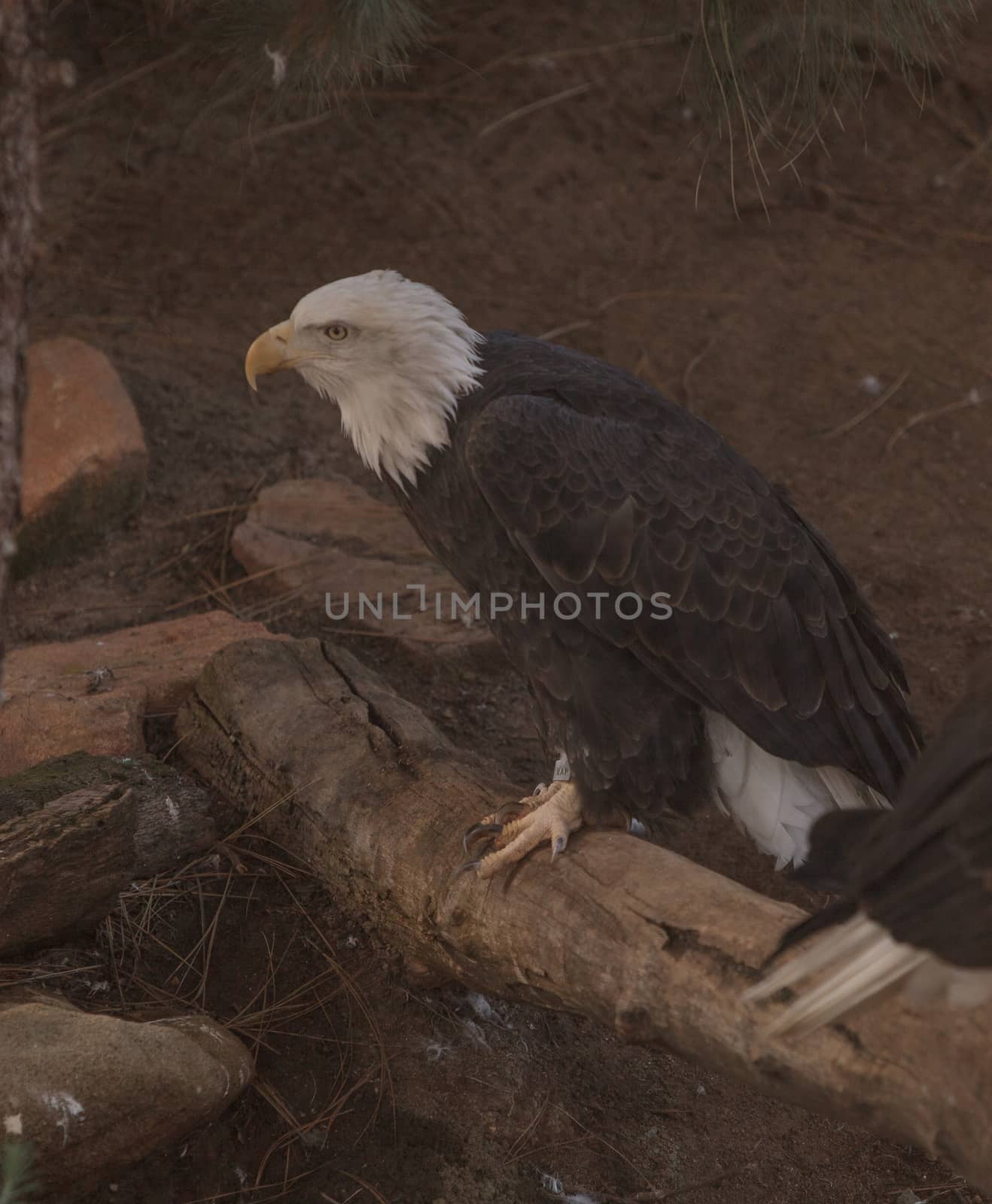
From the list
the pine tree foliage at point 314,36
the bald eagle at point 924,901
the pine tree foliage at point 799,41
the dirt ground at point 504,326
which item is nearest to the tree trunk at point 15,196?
the bald eagle at point 924,901

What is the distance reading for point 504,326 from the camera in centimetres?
580

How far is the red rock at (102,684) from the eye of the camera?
9.62 feet

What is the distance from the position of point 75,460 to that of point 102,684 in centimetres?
150

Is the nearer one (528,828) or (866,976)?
(866,976)

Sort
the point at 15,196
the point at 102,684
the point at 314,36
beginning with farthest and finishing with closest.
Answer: the point at 314,36 → the point at 102,684 → the point at 15,196

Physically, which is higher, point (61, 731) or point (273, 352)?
point (273, 352)

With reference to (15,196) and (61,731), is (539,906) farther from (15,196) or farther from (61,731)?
(15,196)

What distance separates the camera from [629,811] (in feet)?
9.06

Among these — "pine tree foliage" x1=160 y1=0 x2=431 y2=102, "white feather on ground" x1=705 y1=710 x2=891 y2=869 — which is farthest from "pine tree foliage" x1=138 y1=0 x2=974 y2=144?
"white feather on ground" x1=705 y1=710 x2=891 y2=869

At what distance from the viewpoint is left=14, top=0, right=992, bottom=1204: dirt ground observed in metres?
2.51

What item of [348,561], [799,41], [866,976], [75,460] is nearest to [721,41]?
[799,41]

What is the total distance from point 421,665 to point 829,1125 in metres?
1.74

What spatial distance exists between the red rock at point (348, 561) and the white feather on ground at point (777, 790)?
3.69 ft

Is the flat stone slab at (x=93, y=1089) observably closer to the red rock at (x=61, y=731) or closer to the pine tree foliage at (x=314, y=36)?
the red rock at (x=61, y=731)
